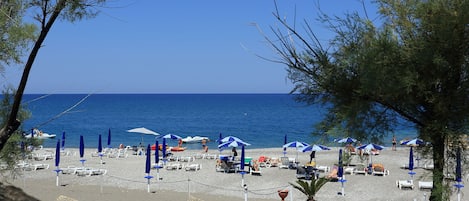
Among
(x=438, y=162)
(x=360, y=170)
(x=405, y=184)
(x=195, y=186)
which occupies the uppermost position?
(x=438, y=162)

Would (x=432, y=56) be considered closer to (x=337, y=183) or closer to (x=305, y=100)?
(x=305, y=100)

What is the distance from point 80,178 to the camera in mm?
19625

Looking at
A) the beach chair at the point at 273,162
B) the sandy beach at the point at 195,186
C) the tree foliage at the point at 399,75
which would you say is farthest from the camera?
the beach chair at the point at 273,162

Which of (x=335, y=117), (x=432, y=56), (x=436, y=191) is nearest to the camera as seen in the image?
(x=432, y=56)

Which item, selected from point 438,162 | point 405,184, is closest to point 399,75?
point 438,162

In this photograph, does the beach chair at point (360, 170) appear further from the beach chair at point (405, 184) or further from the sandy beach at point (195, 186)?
the beach chair at point (405, 184)

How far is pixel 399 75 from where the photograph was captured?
518 cm

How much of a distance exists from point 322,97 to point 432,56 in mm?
1491

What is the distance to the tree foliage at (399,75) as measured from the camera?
16.5ft

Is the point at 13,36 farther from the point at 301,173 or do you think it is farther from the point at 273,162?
the point at 273,162

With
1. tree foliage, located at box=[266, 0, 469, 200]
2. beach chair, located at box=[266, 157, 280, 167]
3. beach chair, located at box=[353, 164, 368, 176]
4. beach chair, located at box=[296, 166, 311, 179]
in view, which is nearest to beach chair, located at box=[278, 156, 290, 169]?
beach chair, located at box=[266, 157, 280, 167]

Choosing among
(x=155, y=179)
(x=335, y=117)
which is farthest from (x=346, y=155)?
(x=155, y=179)

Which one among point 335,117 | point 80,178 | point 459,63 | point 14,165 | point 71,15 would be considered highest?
point 71,15

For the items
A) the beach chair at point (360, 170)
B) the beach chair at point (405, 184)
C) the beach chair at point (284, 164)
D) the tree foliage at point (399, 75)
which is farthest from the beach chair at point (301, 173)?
the tree foliage at point (399, 75)
